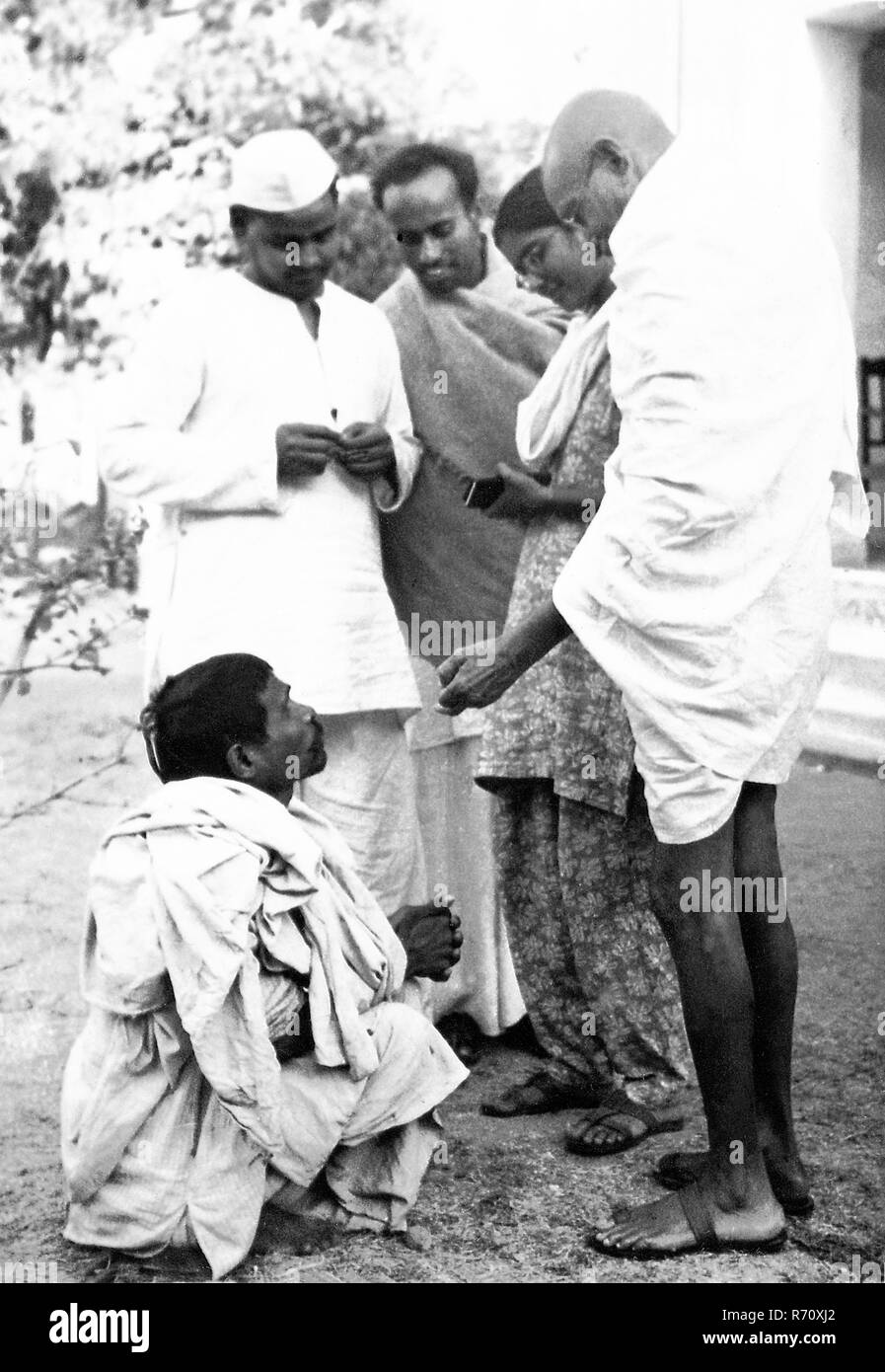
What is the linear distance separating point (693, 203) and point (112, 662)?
2409 millimetres

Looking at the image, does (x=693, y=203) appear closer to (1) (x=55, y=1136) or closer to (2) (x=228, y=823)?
(2) (x=228, y=823)

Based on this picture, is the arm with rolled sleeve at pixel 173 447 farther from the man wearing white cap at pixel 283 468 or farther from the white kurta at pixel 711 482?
the white kurta at pixel 711 482

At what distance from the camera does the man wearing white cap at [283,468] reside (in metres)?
3.99

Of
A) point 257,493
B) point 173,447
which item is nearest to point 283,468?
point 257,493

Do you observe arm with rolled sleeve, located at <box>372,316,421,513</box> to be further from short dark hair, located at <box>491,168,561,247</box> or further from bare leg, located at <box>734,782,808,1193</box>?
bare leg, located at <box>734,782,808,1193</box>

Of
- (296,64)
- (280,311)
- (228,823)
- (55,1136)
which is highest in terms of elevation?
(296,64)

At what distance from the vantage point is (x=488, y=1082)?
4371mm

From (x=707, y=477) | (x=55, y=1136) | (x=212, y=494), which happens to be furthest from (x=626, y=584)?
(x=55, y=1136)

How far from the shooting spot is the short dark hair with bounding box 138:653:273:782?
3.48 meters

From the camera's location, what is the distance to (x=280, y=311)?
13.4 ft

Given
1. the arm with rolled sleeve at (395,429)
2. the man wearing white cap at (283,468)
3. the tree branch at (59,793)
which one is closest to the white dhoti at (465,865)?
the man wearing white cap at (283,468)

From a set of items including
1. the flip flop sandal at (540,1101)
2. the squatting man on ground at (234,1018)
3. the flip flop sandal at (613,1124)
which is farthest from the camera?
the flip flop sandal at (540,1101)

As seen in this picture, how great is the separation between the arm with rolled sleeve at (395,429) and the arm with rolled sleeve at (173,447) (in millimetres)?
327

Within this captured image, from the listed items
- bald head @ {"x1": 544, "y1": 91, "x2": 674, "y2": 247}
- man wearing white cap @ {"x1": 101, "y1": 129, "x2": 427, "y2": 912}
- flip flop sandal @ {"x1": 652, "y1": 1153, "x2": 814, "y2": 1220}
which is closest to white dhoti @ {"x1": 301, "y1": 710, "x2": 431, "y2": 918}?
man wearing white cap @ {"x1": 101, "y1": 129, "x2": 427, "y2": 912}
